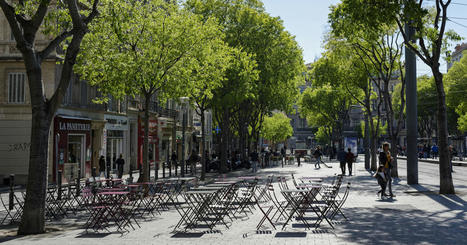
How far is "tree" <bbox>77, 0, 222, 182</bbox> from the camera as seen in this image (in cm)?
1736

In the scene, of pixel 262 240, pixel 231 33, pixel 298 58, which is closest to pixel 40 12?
pixel 262 240

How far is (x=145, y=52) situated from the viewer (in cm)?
1781

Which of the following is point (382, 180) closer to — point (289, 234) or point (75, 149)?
point (289, 234)

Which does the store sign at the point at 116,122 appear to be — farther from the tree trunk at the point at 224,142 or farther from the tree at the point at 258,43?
the tree trunk at the point at 224,142

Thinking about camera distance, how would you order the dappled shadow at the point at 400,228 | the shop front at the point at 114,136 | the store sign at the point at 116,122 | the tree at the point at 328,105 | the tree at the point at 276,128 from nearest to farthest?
the dappled shadow at the point at 400,228, the store sign at the point at 116,122, the shop front at the point at 114,136, the tree at the point at 328,105, the tree at the point at 276,128

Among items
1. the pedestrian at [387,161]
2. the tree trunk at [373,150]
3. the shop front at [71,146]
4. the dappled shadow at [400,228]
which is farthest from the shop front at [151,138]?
the dappled shadow at [400,228]

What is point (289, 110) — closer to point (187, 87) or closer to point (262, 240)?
point (187, 87)

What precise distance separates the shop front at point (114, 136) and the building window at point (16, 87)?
273 inches

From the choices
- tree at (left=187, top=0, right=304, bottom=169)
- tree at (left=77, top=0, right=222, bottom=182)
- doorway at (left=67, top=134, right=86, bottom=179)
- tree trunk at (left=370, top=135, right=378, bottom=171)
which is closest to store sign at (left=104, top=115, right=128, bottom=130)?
doorway at (left=67, top=134, right=86, bottom=179)

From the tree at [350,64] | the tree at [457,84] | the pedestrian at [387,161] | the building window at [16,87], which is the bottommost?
the pedestrian at [387,161]

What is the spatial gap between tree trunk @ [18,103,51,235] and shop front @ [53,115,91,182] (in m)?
13.4

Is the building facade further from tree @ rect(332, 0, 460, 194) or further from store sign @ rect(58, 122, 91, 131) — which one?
tree @ rect(332, 0, 460, 194)

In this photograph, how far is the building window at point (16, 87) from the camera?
1000 inches

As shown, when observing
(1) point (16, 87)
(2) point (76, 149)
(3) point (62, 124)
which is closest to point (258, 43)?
(2) point (76, 149)
